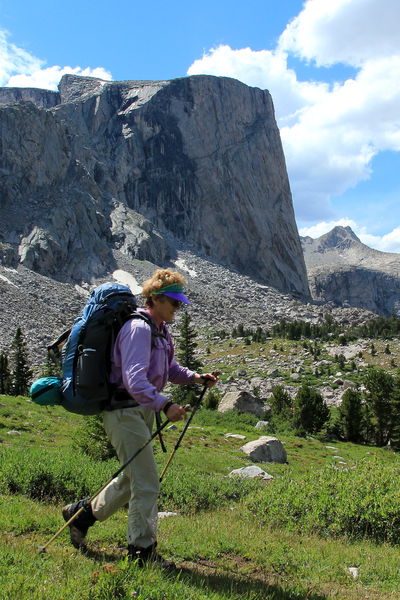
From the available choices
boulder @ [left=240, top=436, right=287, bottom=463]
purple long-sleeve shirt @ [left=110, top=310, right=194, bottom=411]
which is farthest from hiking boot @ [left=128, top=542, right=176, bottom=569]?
boulder @ [left=240, top=436, right=287, bottom=463]

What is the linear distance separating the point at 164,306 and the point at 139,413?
129 centimetres

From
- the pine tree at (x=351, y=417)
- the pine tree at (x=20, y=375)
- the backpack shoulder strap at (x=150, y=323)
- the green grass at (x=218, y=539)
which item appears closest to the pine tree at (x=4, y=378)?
the pine tree at (x=20, y=375)

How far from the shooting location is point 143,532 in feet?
16.6

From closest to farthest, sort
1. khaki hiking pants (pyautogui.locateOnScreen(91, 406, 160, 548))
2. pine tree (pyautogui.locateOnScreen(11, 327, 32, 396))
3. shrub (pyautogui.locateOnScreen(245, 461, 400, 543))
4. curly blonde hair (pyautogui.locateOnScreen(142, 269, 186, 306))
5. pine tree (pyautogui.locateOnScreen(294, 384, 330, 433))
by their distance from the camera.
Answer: khaki hiking pants (pyautogui.locateOnScreen(91, 406, 160, 548)), curly blonde hair (pyautogui.locateOnScreen(142, 269, 186, 306)), shrub (pyautogui.locateOnScreen(245, 461, 400, 543)), pine tree (pyautogui.locateOnScreen(294, 384, 330, 433)), pine tree (pyautogui.locateOnScreen(11, 327, 32, 396))

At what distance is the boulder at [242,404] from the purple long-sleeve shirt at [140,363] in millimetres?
36481

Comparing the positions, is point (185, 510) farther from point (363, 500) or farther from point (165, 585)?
point (165, 585)

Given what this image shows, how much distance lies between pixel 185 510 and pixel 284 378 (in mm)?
63921

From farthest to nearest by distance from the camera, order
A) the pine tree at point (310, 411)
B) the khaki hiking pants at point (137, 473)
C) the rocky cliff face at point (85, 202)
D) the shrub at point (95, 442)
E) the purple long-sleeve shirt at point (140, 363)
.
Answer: the rocky cliff face at point (85, 202) < the pine tree at point (310, 411) < the shrub at point (95, 442) < the khaki hiking pants at point (137, 473) < the purple long-sleeve shirt at point (140, 363)

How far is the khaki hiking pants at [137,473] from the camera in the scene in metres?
5.07

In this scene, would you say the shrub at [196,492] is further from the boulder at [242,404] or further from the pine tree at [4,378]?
the pine tree at [4,378]

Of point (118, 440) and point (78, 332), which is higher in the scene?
point (78, 332)

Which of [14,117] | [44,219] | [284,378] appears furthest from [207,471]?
[14,117]

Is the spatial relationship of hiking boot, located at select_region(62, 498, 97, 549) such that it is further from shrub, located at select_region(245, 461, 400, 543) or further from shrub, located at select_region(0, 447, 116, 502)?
shrub, located at select_region(245, 461, 400, 543)

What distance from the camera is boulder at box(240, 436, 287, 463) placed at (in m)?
23.0
